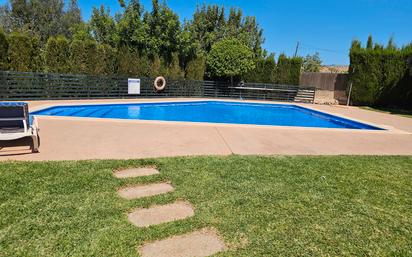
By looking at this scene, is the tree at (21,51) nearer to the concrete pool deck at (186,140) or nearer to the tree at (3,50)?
the tree at (3,50)

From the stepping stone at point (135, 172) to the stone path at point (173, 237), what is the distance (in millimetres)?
370

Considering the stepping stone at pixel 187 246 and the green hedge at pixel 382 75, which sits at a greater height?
the green hedge at pixel 382 75

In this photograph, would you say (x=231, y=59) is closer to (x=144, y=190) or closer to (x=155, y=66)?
(x=155, y=66)

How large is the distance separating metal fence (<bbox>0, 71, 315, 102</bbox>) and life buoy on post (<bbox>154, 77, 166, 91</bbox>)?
255 millimetres

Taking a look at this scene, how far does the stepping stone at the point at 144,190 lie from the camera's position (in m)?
3.60

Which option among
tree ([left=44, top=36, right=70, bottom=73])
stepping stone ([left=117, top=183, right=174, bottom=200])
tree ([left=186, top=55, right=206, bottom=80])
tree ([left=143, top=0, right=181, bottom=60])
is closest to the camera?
stepping stone ([left=117, top=183, right=174, bottom=200])

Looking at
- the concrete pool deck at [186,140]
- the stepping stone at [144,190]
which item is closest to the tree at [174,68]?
the concrete pool deck at [186,140]

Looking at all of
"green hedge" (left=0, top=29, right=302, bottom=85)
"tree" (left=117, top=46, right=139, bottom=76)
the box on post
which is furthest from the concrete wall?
"tree" (left=117, top=46, right=139, bottom=76)

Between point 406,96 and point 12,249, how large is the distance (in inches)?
777

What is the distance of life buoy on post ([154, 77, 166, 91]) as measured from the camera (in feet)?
53.9

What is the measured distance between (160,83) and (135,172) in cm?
1283

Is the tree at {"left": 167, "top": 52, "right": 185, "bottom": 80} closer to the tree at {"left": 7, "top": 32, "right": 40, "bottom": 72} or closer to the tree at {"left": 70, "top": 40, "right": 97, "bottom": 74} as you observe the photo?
the tree at {"left": 70, "top": 40, "right": 97, "bottom": 74}

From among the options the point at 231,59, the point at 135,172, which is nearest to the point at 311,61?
the point at 231,59

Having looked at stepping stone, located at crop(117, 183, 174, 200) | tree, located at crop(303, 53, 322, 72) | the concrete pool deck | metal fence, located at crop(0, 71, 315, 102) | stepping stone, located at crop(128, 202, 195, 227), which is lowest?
stepping stone, located at crop(128, 202, 195, 227)
